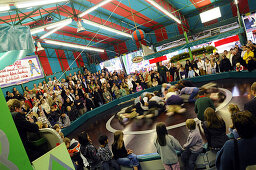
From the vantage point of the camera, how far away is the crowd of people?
3.08 m

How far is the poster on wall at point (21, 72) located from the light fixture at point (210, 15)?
15588 millimetres

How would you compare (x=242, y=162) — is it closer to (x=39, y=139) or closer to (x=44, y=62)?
(x=39, y=139)

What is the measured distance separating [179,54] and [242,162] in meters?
17.0

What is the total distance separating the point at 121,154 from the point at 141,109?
4399 mm

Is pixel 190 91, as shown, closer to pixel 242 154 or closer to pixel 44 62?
pixel 242 154

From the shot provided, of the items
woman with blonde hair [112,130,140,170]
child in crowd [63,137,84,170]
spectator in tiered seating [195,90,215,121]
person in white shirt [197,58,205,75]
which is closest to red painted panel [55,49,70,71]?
person in white shirt [197,58,205,75]

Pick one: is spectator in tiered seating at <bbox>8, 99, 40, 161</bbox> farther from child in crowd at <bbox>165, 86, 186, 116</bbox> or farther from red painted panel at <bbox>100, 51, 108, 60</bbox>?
red painted panel at <bbox>100, 51, 108, 60</bbox>

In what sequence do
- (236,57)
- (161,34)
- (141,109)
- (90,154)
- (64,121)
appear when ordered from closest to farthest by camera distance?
(90,154) < (141,109) < (64,121) < (236,57) < (161,34)

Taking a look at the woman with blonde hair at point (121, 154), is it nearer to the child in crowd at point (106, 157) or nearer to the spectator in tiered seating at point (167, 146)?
the child in crowd at point (106, 157)

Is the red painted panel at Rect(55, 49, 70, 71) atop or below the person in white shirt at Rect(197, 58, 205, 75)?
atop

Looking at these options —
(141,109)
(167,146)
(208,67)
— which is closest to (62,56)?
(141,109)

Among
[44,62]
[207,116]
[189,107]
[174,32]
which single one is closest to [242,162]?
[207,116]

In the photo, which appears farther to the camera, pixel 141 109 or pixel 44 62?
pixel 44 62

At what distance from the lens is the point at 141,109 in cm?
782
